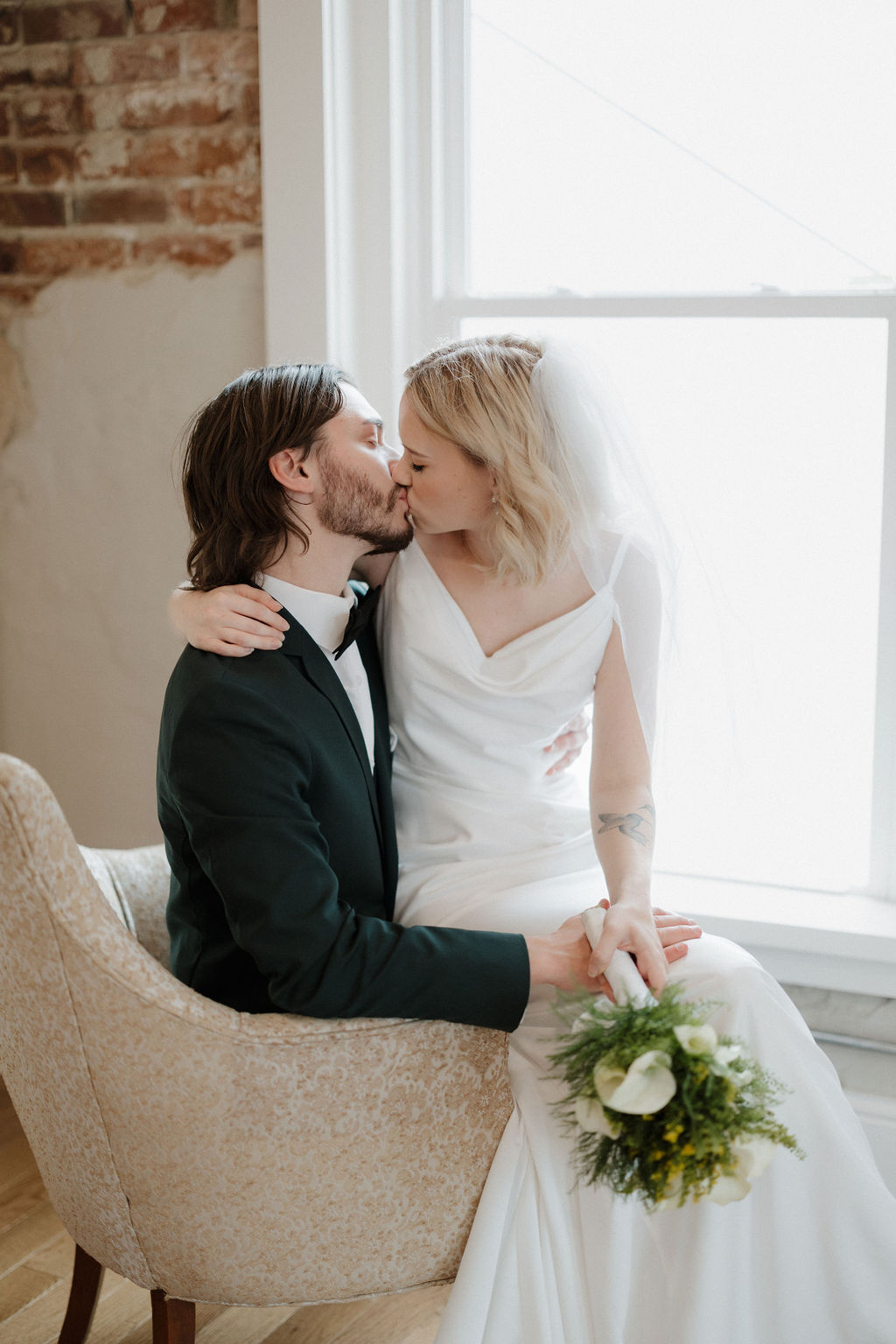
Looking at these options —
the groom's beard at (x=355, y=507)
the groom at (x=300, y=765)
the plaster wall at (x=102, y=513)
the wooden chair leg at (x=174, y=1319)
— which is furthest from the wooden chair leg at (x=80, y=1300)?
the groom's beard at (x=355, y=507)

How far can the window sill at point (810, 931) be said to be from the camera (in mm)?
2031

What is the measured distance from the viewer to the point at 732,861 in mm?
2279

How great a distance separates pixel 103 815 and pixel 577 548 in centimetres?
135

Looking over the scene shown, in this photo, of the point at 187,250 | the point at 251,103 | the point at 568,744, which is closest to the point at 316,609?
the point at 568,744

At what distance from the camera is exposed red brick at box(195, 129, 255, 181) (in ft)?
7.28

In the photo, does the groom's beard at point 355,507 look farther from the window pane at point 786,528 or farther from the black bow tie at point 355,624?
the window pane at point 786,528

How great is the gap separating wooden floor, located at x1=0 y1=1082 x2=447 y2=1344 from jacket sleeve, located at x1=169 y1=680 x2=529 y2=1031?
763 mm

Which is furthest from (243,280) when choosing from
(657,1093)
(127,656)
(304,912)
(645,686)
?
(657,1093)

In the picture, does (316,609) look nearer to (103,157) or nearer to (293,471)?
(293,471)

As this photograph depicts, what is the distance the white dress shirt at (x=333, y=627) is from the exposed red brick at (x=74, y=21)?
1.34 meters

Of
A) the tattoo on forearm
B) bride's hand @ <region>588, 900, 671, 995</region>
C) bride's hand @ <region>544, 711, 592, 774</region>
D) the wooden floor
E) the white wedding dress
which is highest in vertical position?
bride's hand @ <region>544, 711, 592, 774</region>

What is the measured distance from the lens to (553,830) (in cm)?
183

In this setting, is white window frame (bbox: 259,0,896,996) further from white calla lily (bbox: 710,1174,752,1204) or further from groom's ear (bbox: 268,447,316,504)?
white calla lily (bbox: 710,1174,752,1204)

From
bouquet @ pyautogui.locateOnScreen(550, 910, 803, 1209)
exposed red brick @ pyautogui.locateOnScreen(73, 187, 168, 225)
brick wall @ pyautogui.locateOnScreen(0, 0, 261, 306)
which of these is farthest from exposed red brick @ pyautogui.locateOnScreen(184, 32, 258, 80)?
bouquet @ pyautogui.locateOnScreen(550, 910, 803, 1209)
